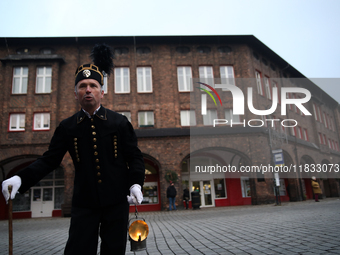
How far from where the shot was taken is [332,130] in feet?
135

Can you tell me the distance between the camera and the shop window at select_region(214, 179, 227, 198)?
24031 mm

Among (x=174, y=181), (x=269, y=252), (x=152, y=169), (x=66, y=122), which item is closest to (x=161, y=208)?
(x=174, y=181)

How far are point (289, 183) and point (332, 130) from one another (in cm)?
1940

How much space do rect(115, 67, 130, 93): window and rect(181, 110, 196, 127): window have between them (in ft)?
15.3

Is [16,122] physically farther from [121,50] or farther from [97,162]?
[97,162]

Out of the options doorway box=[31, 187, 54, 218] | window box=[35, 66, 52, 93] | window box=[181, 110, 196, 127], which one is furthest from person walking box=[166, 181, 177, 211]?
window box=[35, 66, 52, 93]

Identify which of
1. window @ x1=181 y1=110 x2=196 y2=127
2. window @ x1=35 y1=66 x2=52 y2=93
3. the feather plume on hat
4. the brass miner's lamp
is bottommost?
the brass miner's lamp

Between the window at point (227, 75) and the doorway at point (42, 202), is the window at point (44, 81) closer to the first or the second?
the doorway at point (42, 202)

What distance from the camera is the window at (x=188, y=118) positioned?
74.4 feet

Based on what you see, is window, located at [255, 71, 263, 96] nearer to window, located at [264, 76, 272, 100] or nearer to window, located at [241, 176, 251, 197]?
window, located at [264, 76, 272, 100]

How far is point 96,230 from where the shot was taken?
8.40ft

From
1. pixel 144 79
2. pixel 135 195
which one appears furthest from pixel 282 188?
pixel 135 195

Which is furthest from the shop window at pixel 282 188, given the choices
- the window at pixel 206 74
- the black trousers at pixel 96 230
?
the black trousers at pixel 96 230

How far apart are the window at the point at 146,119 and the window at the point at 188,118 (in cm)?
234
